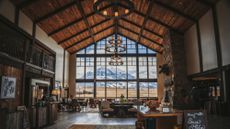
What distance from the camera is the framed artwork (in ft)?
20.7

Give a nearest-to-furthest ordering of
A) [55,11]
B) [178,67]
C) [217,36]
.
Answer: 1. [217,36]
2. [55,11]
3. [178,67]

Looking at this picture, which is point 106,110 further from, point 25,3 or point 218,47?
point 25,3

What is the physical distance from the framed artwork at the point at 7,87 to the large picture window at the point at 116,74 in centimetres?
1156

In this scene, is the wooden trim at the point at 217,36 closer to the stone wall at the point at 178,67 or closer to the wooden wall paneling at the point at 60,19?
the stone wall at the point at 178,67

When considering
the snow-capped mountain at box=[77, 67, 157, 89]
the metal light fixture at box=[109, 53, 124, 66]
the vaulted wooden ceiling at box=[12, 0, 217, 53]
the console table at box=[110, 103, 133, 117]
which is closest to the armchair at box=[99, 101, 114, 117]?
the console table at box=[110, 103, 133, 117]

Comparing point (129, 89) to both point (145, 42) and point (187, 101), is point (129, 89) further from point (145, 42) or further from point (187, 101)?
point (187, 101)

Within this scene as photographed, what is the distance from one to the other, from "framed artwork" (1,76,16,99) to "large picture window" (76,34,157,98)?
11.6 m

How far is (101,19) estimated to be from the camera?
14180 millimetres

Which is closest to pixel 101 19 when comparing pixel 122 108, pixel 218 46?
pixel 122 108

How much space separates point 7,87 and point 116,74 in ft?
41.8

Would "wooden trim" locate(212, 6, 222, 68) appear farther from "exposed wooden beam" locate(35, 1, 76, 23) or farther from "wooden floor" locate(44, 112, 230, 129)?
"exposed wooden beam" locate(35, 1, 76, 23)

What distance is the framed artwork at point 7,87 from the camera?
20.7ft

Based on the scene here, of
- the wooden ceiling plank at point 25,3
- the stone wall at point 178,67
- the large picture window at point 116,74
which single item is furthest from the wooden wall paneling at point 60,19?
the large picture window at point 116,74

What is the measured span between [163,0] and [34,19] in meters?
6.40
